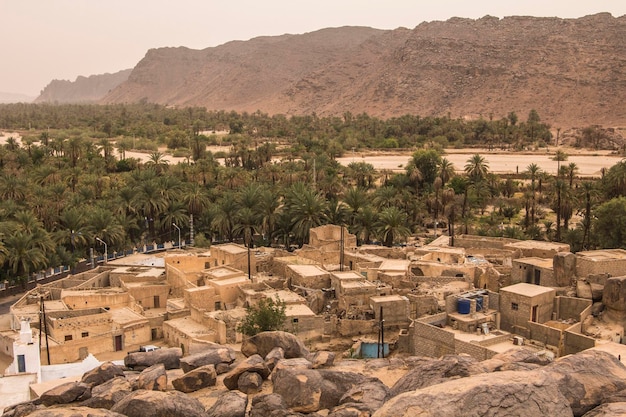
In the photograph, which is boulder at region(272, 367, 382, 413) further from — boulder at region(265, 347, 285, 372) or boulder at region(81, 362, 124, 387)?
boulder at region(81, 362, 124, 387)

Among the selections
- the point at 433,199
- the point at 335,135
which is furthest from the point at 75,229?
the point at 335,135

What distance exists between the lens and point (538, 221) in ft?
162

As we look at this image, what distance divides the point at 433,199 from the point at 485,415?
131 ft

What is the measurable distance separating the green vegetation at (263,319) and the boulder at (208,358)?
6558 millimetres

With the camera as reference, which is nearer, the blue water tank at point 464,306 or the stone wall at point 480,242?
the blue water tank at point 464,306

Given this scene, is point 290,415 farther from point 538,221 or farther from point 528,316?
point 538,221

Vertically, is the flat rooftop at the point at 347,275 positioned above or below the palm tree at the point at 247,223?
below

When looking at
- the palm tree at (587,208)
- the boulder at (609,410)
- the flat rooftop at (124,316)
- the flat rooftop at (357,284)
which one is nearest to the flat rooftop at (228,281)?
the flat rooftop at (124,316)

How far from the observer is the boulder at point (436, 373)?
11445 mm

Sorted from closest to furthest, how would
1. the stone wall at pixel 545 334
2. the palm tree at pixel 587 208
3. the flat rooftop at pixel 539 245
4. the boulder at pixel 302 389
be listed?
the boulder at pixel 302 389 → the stone wall at pixel 545 334 → the flat rooftop at pixel 539 245 → the palm tree at pixel 587 208

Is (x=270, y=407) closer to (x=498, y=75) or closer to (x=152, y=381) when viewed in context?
(x=152, y=381)

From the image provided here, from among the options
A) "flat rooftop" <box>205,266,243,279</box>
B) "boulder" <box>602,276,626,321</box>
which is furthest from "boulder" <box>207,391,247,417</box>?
"flat rooftop" <box>205,266,243,279</box>

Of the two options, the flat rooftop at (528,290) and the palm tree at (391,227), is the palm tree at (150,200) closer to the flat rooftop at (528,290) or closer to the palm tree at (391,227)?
the palm tree at (391,227)

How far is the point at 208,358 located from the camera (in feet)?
49.9
